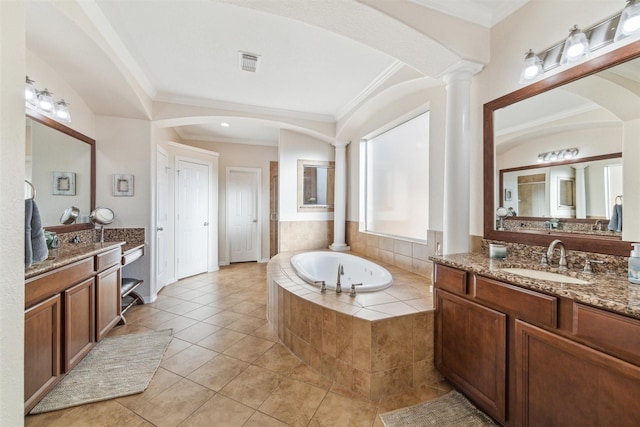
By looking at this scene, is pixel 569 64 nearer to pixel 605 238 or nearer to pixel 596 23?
pixel 596 23

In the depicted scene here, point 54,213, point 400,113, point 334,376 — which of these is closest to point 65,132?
point 54,213

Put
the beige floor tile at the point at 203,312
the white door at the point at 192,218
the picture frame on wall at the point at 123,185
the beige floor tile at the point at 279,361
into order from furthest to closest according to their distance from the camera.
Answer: the white door at the point at 192,218 < the picture frame on wall at the point at 123,185 < the beige floor tile at the point at 203,312 < the beige floor tile at the point at 279,361

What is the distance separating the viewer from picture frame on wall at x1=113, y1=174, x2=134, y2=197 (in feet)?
10.3

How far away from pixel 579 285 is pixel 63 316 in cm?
293

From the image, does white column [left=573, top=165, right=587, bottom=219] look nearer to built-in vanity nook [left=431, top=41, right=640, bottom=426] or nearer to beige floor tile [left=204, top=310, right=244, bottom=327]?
built-in vanity nook [left=431, top=41, right=640, bottom=426]

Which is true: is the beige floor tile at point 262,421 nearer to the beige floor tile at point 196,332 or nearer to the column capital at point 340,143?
the beige floor tile at point 196,332

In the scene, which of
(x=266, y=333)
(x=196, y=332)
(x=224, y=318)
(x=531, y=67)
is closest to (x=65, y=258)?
(x=196, y=332)

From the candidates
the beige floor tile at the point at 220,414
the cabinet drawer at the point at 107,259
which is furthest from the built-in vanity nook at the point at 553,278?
the cabinet drawer at the point at 107,259

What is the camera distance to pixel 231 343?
2.29m

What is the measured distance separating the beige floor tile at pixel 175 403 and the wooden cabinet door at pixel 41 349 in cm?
58

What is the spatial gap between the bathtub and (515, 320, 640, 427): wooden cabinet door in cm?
120

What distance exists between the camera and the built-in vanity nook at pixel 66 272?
4.93ft

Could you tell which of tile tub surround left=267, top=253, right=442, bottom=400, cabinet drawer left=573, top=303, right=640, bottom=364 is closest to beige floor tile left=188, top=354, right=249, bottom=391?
tile tub surround left=267, top=253, right=442, bottom=400

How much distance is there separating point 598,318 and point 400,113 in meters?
2.58
